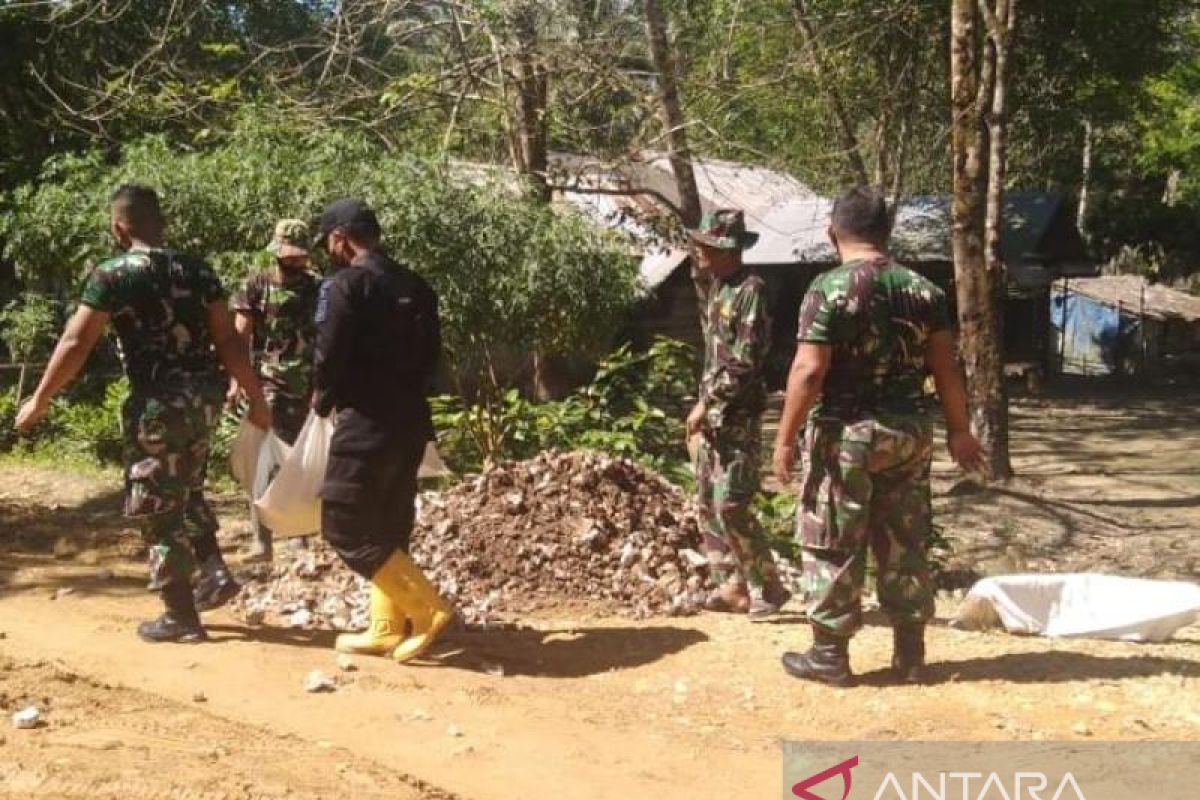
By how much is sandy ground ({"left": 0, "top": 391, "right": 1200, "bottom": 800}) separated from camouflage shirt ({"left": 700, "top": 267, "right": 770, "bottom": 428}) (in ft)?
3.26

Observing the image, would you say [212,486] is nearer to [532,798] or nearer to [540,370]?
[540,370]

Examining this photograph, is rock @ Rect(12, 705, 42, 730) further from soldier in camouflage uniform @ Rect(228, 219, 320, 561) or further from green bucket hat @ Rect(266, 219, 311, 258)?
green bucket hat @ Rect(266, 219, 311, 258)

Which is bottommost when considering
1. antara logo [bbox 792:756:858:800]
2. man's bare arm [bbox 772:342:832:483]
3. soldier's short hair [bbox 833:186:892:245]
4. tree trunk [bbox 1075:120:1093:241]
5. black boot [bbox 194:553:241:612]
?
antara logo [bbox 792:756:858:800]

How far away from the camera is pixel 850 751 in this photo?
4.45m

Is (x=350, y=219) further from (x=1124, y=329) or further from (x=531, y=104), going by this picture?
(x=1124, y=329)

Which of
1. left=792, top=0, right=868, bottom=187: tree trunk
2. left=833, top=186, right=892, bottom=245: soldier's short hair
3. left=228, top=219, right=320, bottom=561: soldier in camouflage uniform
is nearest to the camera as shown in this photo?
left=833, top=186, right=892, bottom=245: soldier's short hair

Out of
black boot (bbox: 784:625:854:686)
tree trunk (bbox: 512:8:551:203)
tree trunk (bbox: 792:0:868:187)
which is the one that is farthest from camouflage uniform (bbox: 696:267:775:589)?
tree trunk (bbox: 792:0:868:187)

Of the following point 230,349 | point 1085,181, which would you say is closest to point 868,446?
point 230,349

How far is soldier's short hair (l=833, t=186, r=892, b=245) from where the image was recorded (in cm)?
493

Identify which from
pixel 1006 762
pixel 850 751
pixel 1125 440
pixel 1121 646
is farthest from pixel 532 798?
pixel 1125 440

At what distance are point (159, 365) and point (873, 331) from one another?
2771mm

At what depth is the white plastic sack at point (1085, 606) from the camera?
18.9ft

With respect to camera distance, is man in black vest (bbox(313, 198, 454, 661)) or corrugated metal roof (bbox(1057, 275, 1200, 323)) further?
corrugated metal roof (bbox(1057, 275, 1200, 323))

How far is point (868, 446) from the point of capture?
4.84 m
